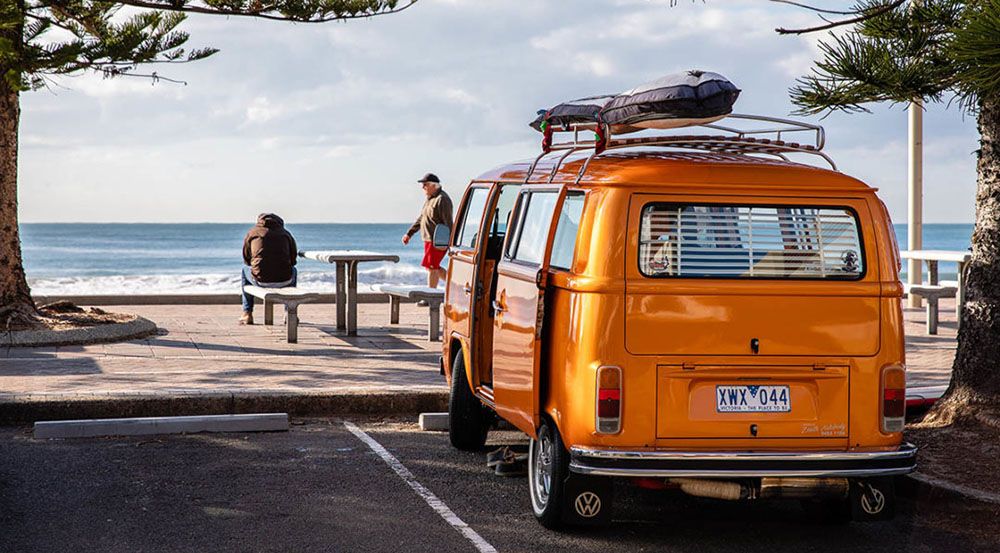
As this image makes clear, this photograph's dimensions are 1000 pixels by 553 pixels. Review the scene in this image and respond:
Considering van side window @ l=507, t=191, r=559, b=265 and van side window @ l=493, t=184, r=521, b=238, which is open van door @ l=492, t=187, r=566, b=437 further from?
van side window @ l=493, t=184, r=521, b=238

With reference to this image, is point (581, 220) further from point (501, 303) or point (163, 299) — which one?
point (163, 299)

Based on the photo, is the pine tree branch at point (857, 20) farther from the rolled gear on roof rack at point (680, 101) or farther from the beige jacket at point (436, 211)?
the beige jacket at point (436, 211)

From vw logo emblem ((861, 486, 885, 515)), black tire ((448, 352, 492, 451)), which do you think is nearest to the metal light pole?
black tire ((448, 352, 492, 451))

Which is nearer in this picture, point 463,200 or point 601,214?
point 601,214

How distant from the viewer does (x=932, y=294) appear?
1559 cm

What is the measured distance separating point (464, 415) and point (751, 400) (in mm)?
2811

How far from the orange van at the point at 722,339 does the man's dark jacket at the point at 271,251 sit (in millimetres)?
9194

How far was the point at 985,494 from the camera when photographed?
7109mm

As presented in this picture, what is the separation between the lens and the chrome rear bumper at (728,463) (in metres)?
6.07

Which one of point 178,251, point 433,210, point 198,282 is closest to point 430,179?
point 433,210

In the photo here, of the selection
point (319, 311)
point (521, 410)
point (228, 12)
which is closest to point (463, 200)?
point (521, 410)

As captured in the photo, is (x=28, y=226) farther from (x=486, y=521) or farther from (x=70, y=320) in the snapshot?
(x=486, y=521)

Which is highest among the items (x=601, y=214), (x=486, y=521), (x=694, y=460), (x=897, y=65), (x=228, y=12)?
(x=228, y=12)

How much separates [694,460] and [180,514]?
2.70 metres
